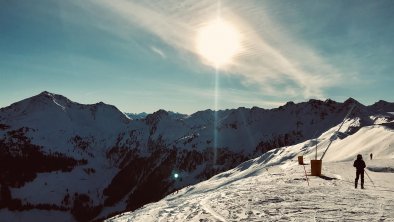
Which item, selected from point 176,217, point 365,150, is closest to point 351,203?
point 176,217

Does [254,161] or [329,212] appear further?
[254,161]

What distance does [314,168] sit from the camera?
35.3 m

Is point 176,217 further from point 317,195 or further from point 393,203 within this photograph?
point 393,203

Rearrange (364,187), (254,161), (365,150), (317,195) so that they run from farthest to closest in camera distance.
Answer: (254,161), (365,150), (364,187), (317,195)

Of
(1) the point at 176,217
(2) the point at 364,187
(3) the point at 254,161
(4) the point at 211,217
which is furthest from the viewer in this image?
(3) the point at 254,161

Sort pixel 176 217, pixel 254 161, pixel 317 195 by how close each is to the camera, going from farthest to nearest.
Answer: pixel 254 161 → pixel 317 195 → pixel 176 217

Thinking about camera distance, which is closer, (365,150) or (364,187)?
(364,187)

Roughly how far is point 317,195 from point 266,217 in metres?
6.86

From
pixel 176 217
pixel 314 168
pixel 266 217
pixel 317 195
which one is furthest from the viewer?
pixel 314 168

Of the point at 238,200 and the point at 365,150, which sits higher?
the point at 365,150

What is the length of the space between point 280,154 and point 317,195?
10249cm

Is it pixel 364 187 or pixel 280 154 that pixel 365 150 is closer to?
pixel 364 187

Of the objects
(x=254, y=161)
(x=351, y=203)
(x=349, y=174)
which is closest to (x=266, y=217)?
(x=351, y=203)

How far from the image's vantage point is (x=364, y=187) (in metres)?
27.8
